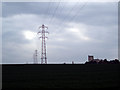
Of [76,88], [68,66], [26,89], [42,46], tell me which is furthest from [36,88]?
[42,46]

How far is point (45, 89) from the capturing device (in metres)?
15.0

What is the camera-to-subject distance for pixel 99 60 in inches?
1741

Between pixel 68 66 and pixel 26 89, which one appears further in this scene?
pixel 68 66

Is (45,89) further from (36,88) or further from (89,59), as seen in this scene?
(89,59)

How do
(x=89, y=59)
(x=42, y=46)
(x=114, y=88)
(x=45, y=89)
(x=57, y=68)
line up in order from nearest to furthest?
(x=45, y=89), (x=114, y=88), (x=57, y=68), (x=42, y=46), (x=89, y=59)

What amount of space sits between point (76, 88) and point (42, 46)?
21.4 metres

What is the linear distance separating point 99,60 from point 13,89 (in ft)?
101

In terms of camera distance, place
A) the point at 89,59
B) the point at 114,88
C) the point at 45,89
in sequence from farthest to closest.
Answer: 1. the point at 89,59
2. the point at 114,88
3. the point at 45,89

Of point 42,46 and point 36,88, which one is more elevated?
point 42,46

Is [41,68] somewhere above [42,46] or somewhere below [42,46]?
below

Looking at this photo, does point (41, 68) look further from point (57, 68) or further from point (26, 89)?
point (26, 89)

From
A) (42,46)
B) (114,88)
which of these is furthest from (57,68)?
(114,88)

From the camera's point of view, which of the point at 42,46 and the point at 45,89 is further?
the point at 42,46

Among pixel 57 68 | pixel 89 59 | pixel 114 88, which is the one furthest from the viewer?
pixel 89 59
